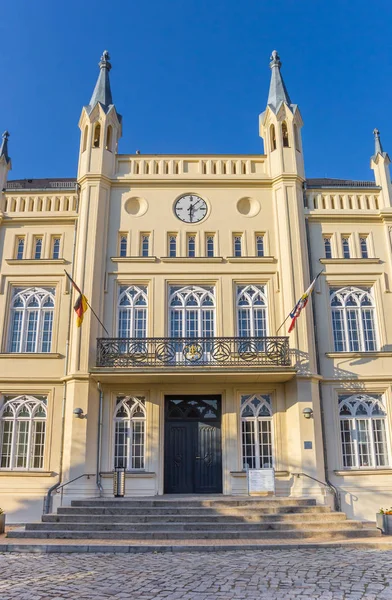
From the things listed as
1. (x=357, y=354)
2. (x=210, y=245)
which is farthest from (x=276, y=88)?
(x=357, y=354)

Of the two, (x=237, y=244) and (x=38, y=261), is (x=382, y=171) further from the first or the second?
(x=38, y=261)

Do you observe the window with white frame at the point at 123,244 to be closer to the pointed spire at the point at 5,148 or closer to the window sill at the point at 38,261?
the window sill at the point at 38,261

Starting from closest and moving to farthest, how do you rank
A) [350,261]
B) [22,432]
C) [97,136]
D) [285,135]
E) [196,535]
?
[196,535] < [22,432] < [350,261] < [97,136] < [285,135]

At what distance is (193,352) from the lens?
16516 millimetres

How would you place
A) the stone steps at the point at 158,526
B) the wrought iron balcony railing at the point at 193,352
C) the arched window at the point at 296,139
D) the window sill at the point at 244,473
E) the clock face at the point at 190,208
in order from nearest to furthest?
the stone steps at the point at 158,526 → the window sill at the point at 244,473 → the wrought iron balcony railing at the point at 193,352 → the clock face at the point at 190,208 → the arched window at the point at 296,139

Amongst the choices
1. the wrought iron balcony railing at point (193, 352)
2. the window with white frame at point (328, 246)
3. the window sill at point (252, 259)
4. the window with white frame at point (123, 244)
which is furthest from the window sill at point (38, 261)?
the window with white frame at point (328, 246)

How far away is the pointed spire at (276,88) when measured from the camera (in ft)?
67.3

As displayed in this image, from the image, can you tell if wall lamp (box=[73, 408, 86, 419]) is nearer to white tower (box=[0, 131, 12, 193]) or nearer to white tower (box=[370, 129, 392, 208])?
white tower (box=[0, 131, 12, 193])

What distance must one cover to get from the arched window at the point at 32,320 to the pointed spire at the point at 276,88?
443 inches

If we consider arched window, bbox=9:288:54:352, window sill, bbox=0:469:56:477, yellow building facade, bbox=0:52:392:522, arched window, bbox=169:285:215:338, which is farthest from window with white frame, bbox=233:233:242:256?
window sill, bbox=0:469:56:477

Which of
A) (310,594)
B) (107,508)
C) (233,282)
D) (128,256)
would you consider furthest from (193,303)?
(310,594)

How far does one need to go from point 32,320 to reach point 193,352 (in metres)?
5.82

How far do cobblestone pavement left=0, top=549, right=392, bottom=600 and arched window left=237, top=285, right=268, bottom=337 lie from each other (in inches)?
297

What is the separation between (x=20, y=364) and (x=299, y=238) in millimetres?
10360
